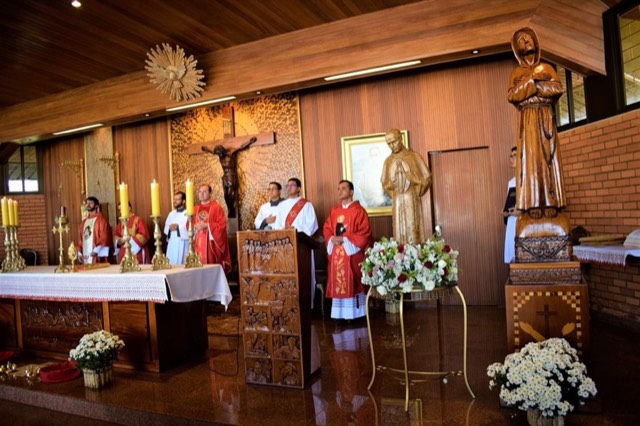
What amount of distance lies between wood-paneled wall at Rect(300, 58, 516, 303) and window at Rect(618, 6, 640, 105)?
1.36 m

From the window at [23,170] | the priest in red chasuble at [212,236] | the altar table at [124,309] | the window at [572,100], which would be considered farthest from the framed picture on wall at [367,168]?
the window at [23,170]

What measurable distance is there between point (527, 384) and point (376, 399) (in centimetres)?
112

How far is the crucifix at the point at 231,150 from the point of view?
8023mm

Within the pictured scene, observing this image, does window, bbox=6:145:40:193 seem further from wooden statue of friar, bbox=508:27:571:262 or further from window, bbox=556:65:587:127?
wooden statue of friar, bbox=508:27:571:262

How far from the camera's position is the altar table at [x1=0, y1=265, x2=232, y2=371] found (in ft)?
13.8

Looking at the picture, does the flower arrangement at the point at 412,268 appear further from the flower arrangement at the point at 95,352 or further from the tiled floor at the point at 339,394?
the flower arrangement at the point at 95,352

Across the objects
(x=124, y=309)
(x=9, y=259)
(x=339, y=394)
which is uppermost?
(x=9, y=259)

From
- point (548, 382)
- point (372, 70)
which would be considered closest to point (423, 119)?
point (372, 70)

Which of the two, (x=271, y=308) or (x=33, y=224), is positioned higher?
(x=33, y=224)

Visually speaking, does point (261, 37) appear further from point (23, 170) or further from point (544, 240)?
point (23, 170)

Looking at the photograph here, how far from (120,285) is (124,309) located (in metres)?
0.31

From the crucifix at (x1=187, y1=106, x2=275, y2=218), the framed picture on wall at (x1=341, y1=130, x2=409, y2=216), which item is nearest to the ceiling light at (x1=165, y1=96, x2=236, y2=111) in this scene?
the crucifix at (x1=187, y1=106, x2=275, y2=218)

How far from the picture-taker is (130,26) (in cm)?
614

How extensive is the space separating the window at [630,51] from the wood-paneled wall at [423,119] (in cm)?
136
